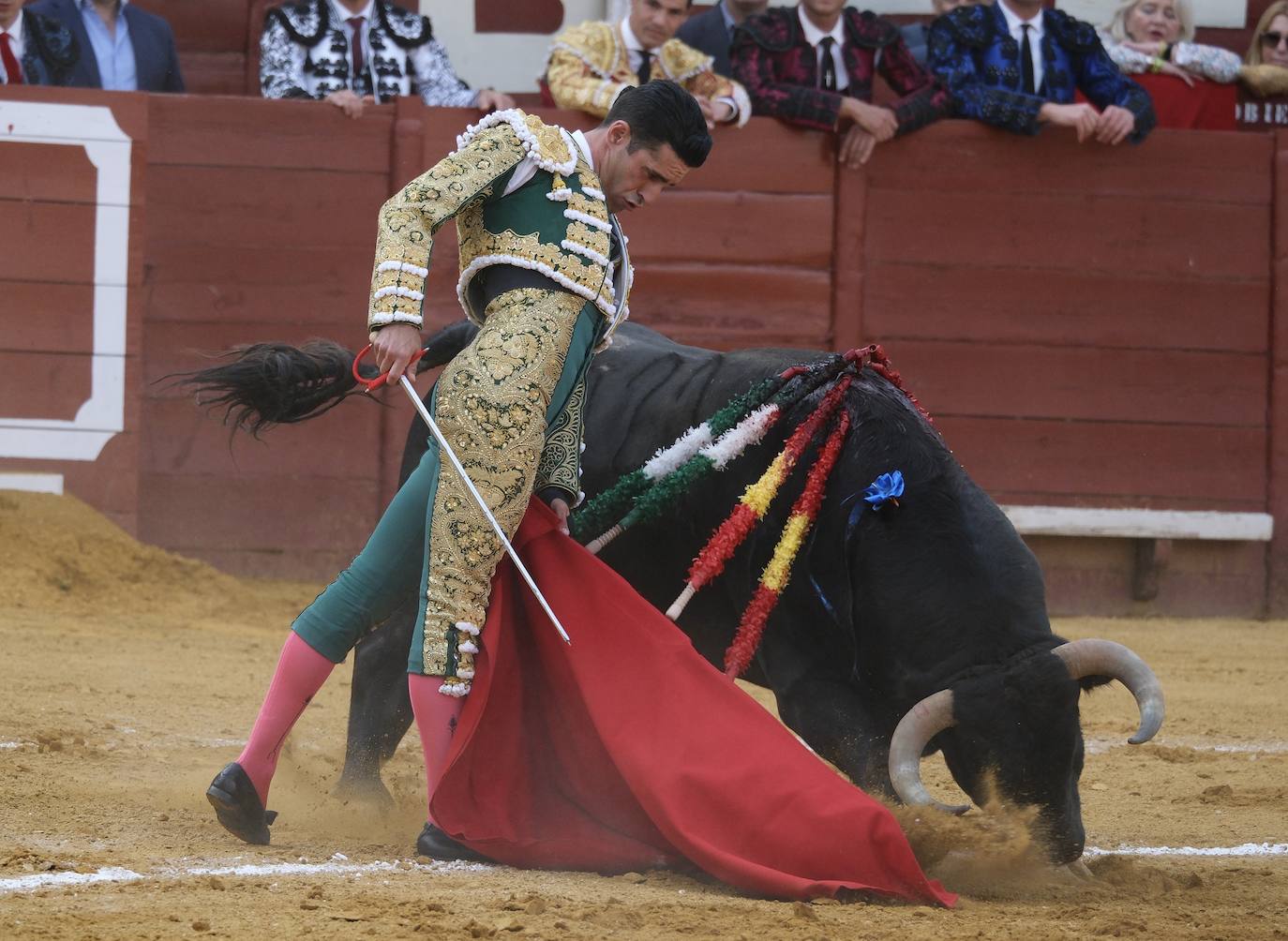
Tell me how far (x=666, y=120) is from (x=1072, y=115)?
12.6 feet

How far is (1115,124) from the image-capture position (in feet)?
20.9

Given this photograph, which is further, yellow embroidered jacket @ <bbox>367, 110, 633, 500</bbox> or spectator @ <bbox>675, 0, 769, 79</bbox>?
spectator @ <bbox>675, 0, 769, 79</bbox>

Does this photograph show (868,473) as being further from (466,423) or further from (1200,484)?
(1200,484)

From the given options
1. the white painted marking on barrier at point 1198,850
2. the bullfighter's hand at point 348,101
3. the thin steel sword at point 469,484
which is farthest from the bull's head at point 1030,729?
the bullfighter's hand at point 348,101

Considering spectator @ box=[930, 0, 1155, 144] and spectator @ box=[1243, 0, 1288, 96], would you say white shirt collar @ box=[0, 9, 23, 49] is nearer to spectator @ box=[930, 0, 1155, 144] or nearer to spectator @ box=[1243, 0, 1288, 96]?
spectator @ box=[930, 0, 1155, 144]

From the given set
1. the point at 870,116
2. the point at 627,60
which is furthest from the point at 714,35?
the point at 870,116

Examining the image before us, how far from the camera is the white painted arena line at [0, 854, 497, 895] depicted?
7.92ft

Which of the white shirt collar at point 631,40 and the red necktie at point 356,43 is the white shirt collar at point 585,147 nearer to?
the white shirt collar at point 631,40

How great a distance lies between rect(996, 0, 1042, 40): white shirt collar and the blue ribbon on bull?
11.6 ft

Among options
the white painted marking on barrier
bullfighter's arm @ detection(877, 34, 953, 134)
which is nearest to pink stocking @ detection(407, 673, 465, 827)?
the white painted marking on barrier

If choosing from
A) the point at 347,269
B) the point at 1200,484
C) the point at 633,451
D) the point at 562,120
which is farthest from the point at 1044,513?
the point at 633,451

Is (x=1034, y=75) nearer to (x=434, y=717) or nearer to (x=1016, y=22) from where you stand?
→ (x=1016, y=22)

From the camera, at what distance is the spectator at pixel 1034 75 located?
623cm

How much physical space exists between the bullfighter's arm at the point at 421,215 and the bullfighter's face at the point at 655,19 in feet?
10.8
